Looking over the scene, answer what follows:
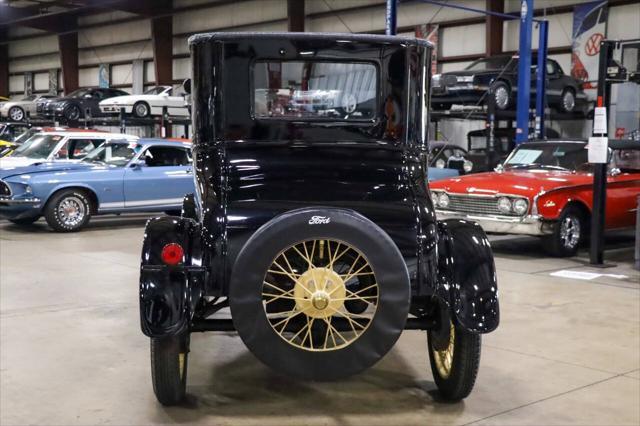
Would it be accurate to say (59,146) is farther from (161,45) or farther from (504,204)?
(161,45)

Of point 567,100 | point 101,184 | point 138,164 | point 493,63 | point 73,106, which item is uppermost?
point 493,63

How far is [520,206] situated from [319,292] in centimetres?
643

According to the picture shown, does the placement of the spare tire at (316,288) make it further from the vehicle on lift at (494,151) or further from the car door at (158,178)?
the vehicle on lift at (494,151)

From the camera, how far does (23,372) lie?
16.4 feet

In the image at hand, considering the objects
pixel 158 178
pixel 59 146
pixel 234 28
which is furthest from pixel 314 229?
pixel 234 28

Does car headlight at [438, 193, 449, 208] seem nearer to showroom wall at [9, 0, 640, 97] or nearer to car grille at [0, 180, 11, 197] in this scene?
car grille at [0, 180, 11, 197]

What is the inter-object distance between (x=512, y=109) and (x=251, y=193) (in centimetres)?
1388

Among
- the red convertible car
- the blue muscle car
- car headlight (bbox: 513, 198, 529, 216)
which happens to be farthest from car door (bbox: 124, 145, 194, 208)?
car headlight (bbox: 513, 198, 529, 216)

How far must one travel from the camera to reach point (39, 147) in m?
13.8

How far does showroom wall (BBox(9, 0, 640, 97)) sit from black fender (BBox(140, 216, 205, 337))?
17.5m

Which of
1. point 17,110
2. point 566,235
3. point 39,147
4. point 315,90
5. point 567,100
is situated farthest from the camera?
point 17,110

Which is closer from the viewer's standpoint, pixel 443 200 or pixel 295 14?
pixel 443 200

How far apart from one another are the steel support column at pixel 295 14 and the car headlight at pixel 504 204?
57.7 feet

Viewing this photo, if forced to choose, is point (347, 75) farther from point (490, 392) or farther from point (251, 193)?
point (490, 392)
